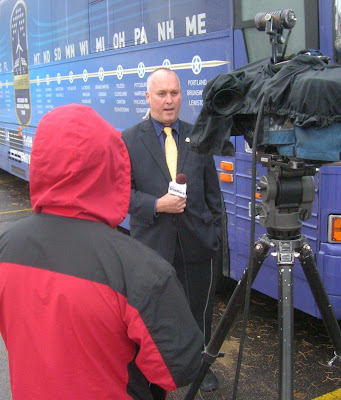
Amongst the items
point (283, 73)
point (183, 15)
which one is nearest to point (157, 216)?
point (283, 73)

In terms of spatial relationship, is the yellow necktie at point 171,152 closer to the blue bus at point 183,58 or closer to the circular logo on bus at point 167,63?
the blue bus at point 183,58

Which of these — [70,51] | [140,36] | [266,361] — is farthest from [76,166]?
[70,51]

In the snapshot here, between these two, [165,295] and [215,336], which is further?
[215,336]

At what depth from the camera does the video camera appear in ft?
5.76

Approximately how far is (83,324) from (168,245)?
1.53m

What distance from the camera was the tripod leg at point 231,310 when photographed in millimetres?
2281

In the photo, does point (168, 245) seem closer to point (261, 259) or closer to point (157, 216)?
point (157, 216)

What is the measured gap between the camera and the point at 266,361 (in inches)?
146

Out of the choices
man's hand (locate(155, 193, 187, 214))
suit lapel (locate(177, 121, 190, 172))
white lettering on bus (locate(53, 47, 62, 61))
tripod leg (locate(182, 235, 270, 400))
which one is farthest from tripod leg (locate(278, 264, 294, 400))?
white lettering on bus (locate(53, 47, 62, 61))

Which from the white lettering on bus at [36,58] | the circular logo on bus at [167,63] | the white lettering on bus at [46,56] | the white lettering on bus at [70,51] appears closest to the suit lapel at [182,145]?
the circular logo on bus at [167,63]

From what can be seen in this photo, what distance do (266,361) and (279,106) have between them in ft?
7.74

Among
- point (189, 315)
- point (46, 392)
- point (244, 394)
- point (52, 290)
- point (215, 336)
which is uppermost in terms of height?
point (52, 290)

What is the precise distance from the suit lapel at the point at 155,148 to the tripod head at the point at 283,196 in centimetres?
81

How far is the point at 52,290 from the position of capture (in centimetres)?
139
